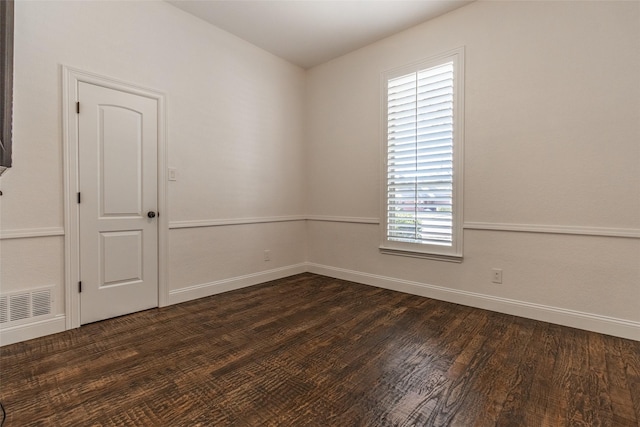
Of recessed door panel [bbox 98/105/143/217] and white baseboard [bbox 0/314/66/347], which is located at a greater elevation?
recessed door panel [bbox 98/105/143/217]

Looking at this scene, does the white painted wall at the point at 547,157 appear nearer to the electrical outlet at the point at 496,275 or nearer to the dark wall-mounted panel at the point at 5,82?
the electrical outlet at the point at 496,275

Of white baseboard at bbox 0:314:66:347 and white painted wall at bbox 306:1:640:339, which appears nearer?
white baseboard at bbox 0:314:66:347

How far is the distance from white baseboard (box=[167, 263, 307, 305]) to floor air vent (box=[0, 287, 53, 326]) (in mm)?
973

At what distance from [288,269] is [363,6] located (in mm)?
3303

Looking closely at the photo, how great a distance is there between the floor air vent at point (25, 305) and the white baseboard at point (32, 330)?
58mm

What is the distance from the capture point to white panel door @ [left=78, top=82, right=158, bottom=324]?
2658 mm

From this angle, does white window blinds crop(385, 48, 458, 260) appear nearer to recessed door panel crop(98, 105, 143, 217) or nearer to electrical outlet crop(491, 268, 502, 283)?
electrical outlet crop(491, 268, 502, 283)

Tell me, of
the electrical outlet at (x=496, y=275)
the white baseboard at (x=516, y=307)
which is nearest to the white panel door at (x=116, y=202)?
the white baseboard at (x=516, y=307)

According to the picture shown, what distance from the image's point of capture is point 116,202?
2.83 meters

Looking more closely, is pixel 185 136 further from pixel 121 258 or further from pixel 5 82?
pixel 5 82

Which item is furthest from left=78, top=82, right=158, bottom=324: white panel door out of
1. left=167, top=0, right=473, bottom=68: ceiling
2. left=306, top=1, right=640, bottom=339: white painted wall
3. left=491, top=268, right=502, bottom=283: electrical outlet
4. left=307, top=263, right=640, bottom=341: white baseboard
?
left=491, top=268, right=502, bottom=283: electrical outlet

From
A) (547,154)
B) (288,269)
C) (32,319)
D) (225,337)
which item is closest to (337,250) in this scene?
(288,269)

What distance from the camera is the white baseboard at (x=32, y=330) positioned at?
2.27 meters

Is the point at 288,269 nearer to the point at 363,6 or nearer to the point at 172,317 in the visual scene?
the point at 172,317
